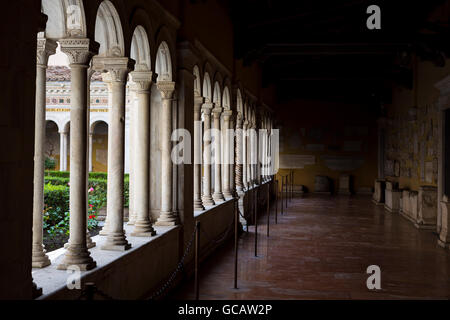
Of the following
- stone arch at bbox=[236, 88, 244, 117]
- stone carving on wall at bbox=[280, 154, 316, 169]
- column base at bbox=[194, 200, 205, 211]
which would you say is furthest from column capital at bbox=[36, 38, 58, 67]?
stone carving on wall at bbox=[280, 154, 316, 169]

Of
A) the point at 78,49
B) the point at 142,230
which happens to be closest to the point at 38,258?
the point at 142,230

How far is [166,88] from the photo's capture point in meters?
5.73

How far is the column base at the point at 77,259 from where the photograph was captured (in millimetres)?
3434

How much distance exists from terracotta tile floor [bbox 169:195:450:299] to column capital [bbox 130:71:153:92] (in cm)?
229

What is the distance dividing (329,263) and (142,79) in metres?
3.74

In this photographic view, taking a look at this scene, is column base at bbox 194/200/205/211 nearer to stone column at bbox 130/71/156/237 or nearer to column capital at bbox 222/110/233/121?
stone column at bbox 130/71/156/237

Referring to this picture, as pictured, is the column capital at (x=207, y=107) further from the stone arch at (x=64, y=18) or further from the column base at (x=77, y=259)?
the column base at (x=77, y=259)

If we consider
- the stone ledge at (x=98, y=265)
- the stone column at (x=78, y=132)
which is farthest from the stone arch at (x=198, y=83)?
the stone column at (x=78, y=132)

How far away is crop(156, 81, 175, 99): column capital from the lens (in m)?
5.72

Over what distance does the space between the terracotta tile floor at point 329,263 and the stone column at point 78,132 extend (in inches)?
71.3

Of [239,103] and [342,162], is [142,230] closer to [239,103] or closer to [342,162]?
[239,103]

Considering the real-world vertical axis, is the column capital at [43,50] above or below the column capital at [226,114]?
below

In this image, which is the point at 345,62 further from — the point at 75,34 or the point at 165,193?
the point at 75,34

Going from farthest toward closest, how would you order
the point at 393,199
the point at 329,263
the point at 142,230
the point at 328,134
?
the point at 328,134 → the point at 393,199 → the point at 329,263 → the point at 142,230
